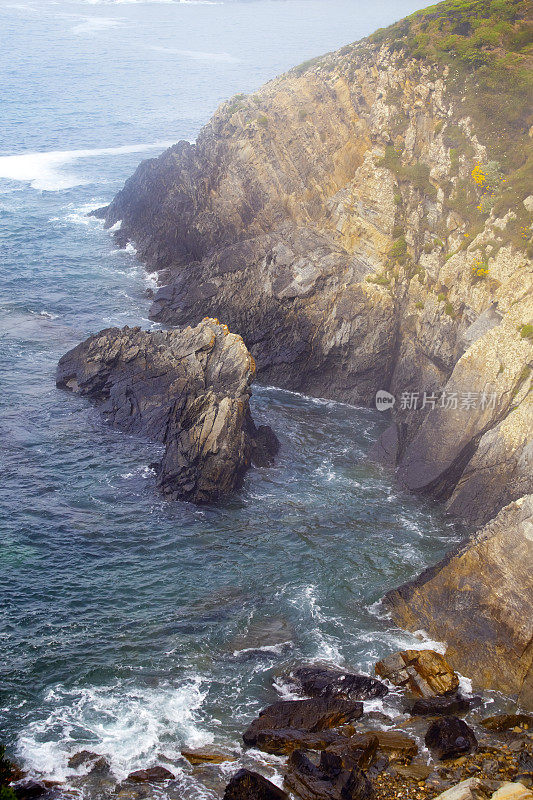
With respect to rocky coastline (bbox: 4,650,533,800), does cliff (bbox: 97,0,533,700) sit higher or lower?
higher

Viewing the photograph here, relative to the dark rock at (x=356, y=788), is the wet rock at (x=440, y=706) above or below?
below

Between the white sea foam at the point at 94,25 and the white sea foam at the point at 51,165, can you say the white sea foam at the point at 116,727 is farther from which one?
the white sea foam at the point at 94,25

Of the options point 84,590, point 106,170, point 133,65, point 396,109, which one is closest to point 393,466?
point 84,590

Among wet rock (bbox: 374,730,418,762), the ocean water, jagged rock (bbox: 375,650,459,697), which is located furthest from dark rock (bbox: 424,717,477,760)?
the ocean water

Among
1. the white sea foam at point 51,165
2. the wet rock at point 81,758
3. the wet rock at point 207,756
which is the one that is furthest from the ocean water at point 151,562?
the white sea foam at point 51,165

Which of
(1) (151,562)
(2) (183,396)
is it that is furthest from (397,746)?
(2) (183,396)

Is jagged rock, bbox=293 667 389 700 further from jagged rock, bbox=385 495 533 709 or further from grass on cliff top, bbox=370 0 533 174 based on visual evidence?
grass on cliff top, bbox=370 0 533 174

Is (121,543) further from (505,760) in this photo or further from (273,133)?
(273,133)
